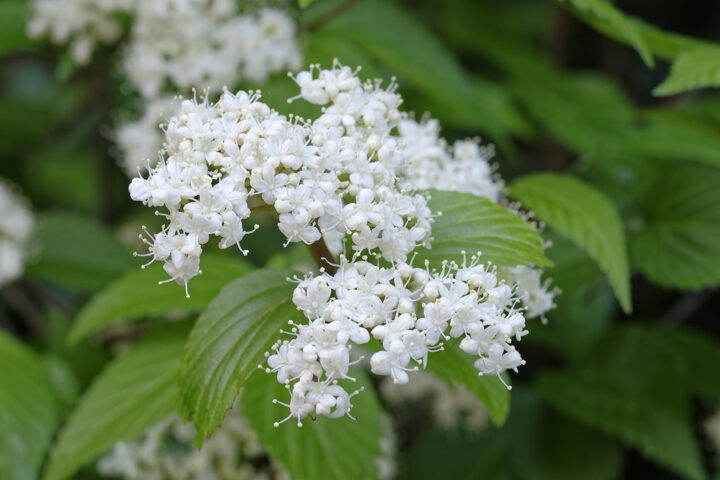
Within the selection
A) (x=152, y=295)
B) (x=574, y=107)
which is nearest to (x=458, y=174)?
(x=152, y=295)

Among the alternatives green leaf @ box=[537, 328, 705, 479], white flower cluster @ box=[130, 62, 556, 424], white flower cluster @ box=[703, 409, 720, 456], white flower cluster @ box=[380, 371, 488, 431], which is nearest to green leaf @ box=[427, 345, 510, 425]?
white flower cluster @ box=[130, 62, 556, 424]

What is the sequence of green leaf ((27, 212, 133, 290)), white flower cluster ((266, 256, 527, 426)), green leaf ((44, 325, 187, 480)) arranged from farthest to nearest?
green leaf ((27, 212, 133, 290)), green leaf ((44, 325, 187, 480)), white flower cluster ((266, 256, 527, 426))

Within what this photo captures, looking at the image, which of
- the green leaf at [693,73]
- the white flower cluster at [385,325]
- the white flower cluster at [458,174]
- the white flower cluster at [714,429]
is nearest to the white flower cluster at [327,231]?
the white flower cluster at [385,325]

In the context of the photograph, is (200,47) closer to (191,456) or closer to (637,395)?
(191,456)

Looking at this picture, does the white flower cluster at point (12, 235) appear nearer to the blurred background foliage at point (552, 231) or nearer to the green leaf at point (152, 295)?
the blurred background foliage at point (552, 231)

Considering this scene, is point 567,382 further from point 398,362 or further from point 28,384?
point 28,384

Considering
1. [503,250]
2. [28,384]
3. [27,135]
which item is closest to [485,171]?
[503,250]

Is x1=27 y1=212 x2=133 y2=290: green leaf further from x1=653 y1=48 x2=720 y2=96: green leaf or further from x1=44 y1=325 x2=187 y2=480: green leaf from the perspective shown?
x1=653 y1=48 x2=720 y2=96: green leaf
